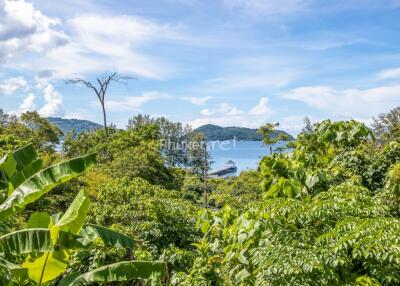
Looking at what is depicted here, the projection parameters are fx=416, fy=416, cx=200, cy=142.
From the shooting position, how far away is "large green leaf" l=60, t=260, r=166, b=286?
15.7 ft

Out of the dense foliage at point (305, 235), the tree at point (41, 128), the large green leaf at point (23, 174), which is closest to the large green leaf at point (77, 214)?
the large green leaf at point (23, 174)

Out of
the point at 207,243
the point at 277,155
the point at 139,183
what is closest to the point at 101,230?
the point at 207,243

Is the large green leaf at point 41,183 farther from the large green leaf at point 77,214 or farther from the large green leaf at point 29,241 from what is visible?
the large green leaf at point 77,214

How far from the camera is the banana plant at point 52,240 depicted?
14.9 ft

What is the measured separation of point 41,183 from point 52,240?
3.32ft

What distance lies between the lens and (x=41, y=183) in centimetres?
523

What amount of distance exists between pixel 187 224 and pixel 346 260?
6.57m

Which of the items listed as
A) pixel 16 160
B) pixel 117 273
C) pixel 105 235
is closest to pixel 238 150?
pixel 16 160

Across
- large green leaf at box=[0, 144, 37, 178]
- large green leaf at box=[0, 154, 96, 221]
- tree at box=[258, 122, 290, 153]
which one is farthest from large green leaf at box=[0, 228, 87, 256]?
tree at box=[258, 122, 290, 153]

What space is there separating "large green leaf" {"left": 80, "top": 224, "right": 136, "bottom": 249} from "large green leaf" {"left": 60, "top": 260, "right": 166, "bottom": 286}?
0.47m

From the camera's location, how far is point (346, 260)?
169 inches

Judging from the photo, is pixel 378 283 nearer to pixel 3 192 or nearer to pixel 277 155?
pixel 277 155

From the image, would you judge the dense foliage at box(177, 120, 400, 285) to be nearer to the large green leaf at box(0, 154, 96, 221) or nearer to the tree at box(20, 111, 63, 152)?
the large green leaf at box(0, 154, 96, 221)

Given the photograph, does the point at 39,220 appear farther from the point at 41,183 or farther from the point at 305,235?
the point at 305,235
